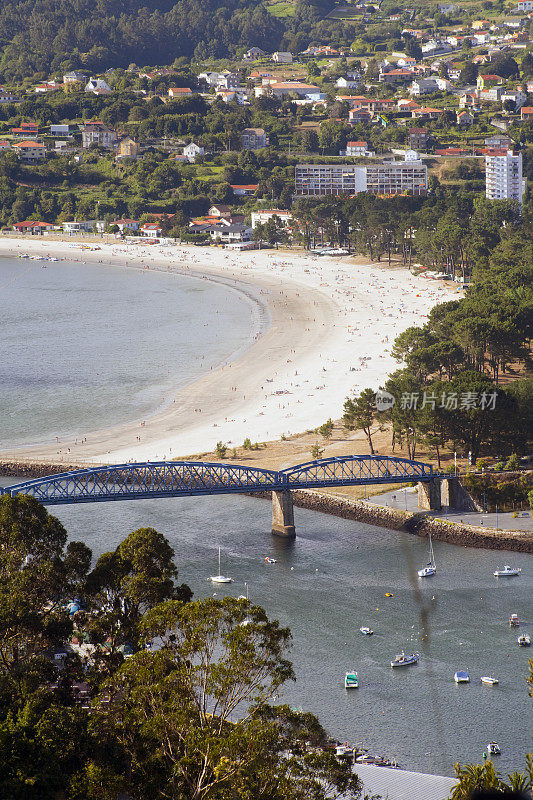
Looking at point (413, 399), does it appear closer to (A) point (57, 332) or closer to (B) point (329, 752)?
(B) point (329, 752)

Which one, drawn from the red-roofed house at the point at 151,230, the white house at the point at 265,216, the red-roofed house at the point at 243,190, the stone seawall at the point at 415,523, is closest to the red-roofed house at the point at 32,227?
the red-roofed house at the point at 151,230

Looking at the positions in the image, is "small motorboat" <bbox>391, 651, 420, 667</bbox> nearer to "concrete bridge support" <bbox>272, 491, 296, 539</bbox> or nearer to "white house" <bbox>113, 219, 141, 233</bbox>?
"concrete bridge support" <bbox>272, 491, 296, 539</bbox>

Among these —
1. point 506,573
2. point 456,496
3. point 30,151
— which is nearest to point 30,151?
point 30,151

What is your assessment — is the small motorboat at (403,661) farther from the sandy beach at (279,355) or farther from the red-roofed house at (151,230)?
the red-roofed house at (151,230)

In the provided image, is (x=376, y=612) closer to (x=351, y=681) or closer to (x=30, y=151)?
(x=351, y=681)

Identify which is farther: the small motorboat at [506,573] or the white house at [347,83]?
the white house at [347,83]

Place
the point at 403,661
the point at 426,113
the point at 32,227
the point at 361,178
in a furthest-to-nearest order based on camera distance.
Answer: the point at 426,113 → the point at 32,227 → the point at 361,178 → the point at 403,661

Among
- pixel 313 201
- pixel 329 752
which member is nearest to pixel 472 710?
pixel 329 752
